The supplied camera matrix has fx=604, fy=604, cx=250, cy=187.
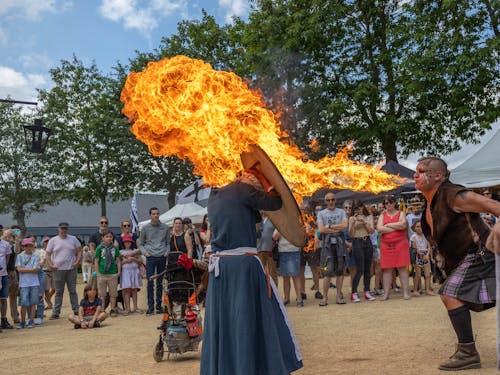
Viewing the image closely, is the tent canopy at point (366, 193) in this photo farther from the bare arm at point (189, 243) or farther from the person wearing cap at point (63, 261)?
the person wearing cap at point (63, 261)

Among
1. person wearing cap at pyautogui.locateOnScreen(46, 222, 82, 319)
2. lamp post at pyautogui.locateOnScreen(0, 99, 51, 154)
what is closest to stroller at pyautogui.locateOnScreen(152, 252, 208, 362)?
A: person wearing cap at pyautogui.locateOnScreen(46, 222, 82, 319)

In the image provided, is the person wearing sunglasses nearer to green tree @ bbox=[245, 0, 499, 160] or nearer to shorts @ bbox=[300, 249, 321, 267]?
shorts @ bbox=[300, 249, 321, 267]

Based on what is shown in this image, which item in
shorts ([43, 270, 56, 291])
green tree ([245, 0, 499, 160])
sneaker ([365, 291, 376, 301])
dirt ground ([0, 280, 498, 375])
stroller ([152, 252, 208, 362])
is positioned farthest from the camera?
green tree ([245, 0, 499, 160])

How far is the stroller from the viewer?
720cm

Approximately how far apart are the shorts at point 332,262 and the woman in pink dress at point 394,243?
94 centimetres

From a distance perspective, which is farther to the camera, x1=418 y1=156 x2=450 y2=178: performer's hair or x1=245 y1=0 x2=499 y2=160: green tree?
x1=245 y1=0 x2=499 y2=160: green tree

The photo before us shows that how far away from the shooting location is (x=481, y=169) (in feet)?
54.9

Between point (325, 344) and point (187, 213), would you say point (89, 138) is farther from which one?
point (325, 344)

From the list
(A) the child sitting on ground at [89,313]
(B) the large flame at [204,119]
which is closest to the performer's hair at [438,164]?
(B) the large flame at [204,119]

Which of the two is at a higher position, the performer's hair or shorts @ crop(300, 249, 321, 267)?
the performer's hair

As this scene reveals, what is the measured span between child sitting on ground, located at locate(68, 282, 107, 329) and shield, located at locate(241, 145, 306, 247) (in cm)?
688

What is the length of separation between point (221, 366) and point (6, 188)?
1319 inches

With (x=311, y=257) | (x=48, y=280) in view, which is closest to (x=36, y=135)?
(x=48, y=280)

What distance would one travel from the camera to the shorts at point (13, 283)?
12.3 metres
